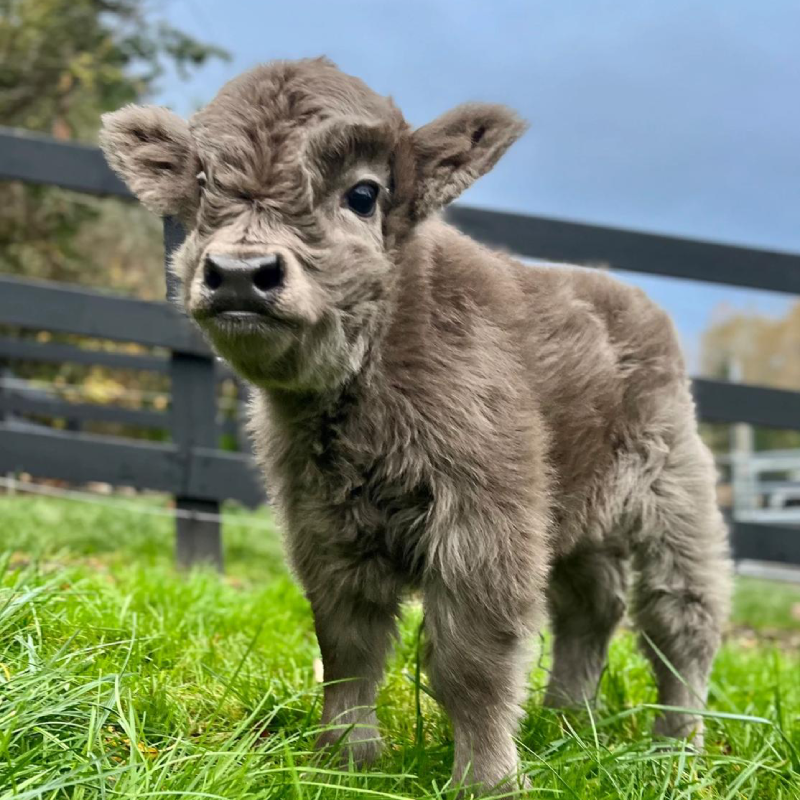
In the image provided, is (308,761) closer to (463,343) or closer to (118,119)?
(463,343)

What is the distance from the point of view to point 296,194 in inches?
81.7

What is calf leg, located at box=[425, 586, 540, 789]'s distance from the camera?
2281 millimetres

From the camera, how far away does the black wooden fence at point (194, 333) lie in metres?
5.50

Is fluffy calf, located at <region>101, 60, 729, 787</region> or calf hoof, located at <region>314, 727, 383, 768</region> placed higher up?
fluffy calf, located at <region>101, 60, 729, 787</region>

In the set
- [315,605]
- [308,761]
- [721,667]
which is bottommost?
[721,667]

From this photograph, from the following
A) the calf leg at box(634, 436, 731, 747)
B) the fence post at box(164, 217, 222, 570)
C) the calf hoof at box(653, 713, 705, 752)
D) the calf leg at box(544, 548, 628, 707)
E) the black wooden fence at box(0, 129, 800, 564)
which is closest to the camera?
the calf hoof at box(653, 713, 705, 752)

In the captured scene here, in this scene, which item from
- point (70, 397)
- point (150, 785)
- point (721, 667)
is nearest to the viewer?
point (150, 785)

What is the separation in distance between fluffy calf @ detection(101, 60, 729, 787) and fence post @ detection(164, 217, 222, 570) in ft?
9.88

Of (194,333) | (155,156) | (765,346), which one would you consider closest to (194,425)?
(194,333)

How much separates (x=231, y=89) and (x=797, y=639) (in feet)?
19.7

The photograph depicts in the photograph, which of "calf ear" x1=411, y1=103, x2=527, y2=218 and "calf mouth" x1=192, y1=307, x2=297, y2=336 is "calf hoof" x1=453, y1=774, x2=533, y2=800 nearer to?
"calf mouth" x1=192, y1=307, x2=297, y2=336

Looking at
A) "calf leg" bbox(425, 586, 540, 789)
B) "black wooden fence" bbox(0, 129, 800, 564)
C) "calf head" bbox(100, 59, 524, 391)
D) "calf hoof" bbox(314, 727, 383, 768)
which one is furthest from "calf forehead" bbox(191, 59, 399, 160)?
"black wooden fence" bbox(0, 129, 800, 564)

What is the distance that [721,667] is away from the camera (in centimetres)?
419

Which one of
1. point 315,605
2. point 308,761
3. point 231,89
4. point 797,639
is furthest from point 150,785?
point 797,639
